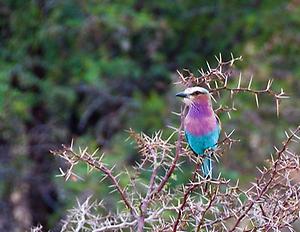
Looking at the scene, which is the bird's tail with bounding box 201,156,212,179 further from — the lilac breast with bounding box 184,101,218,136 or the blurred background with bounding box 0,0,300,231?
the blurred background with bounding box 0,0,300,231

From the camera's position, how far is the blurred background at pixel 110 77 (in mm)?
7629

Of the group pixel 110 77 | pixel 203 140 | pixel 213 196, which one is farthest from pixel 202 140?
pixel 110 77

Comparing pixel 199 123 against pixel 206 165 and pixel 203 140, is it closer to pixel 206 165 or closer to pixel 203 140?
pixel 203 140

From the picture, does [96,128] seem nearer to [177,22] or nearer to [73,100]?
[73,100]

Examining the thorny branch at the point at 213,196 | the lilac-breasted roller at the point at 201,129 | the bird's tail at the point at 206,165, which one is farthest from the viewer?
the lilac-breasted roller at the point at 201,129

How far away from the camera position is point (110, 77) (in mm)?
8273

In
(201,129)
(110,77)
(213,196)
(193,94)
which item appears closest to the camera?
(213,196)

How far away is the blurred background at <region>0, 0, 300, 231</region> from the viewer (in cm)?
763

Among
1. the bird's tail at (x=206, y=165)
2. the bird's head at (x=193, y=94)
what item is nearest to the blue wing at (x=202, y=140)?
the bird's tail at (x=206, y=165)

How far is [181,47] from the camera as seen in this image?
8.77 m

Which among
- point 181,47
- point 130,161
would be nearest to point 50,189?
point 130,161

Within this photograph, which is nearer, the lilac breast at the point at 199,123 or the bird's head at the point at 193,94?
the bird's head at the point at 193,94

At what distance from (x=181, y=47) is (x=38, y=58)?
1.56 m

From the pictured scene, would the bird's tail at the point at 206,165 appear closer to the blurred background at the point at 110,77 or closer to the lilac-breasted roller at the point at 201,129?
the lilac-breasted roller at the point at 201,129
